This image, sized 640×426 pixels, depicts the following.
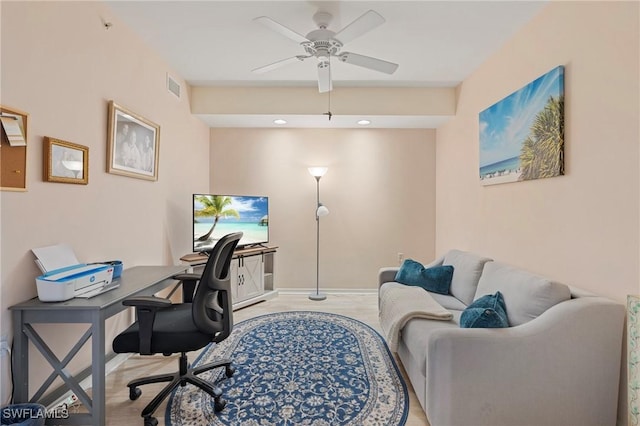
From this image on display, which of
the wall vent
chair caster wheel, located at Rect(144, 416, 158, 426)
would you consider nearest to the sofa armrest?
chair caster wheel, located at Rect(144, 416, 158, 426)

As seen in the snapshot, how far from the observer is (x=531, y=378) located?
1.68 meters

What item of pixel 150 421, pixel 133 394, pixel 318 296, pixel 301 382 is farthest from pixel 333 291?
pixel 150 421

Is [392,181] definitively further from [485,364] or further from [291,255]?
[485,364]

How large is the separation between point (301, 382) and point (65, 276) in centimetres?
A: 161

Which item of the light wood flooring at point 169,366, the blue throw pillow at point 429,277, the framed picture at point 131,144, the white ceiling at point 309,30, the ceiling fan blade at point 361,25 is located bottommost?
the light wood flooring at point 169,366

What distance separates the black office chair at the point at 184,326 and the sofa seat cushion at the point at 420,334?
117cm

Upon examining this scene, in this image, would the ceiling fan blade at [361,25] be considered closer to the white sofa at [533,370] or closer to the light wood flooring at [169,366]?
the white sofa at [533,370]

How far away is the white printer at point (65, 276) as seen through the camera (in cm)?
170

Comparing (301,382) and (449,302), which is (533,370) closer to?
(449,302)

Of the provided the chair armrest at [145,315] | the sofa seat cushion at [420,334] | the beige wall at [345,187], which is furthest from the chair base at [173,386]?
the beige wall at [345,187]

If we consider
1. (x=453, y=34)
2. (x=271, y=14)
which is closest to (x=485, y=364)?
(x=453, y=34)

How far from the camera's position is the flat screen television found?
366cm

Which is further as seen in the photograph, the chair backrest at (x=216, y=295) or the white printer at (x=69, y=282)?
the chair backrest at (x=216, y=295)

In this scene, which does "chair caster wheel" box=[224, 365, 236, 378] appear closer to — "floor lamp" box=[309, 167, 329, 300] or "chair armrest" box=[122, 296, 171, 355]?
"chair armrest" box=[122, 296, 171, 355]
